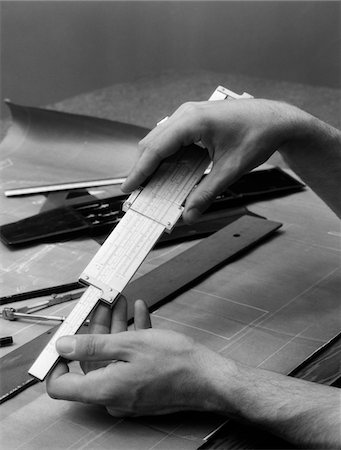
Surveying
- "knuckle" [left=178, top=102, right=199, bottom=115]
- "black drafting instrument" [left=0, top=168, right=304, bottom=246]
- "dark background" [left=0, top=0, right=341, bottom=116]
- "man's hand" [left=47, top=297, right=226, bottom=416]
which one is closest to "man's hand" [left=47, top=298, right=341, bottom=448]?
"man's hand" [left=47, top=297, right=226, bottom=416]

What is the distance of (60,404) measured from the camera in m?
1.17

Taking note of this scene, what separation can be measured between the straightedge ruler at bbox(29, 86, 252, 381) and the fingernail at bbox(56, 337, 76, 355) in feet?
0.10

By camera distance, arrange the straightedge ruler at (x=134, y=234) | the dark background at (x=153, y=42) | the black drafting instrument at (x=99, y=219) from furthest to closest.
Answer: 1. the dark background at (x=153, y=42)
2. the black drafting instrument at (x=99, y=219)
3. the straightedge ruler at (x=134, y=234)

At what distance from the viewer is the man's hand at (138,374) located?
109cm

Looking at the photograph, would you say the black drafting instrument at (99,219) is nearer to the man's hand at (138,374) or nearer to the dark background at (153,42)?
the man's hand at (138,374)

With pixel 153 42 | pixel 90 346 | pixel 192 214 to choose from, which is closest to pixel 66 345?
pixel 90 346

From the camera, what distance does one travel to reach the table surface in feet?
3.64

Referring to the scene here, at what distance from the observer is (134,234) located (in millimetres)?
1241

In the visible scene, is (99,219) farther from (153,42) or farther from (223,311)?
(153,42)

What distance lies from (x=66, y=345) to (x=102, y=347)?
54 millimetres

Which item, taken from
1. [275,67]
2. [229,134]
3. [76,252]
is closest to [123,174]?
[76,252]

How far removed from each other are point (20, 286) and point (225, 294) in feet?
1.30

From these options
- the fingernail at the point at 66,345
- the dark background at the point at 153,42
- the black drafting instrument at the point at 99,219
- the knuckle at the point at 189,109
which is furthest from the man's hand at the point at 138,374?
the dark background at the point at 153,42

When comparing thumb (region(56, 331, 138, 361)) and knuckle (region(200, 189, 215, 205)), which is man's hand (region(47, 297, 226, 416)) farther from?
knuckle (region(200, 189, 215, 205))
